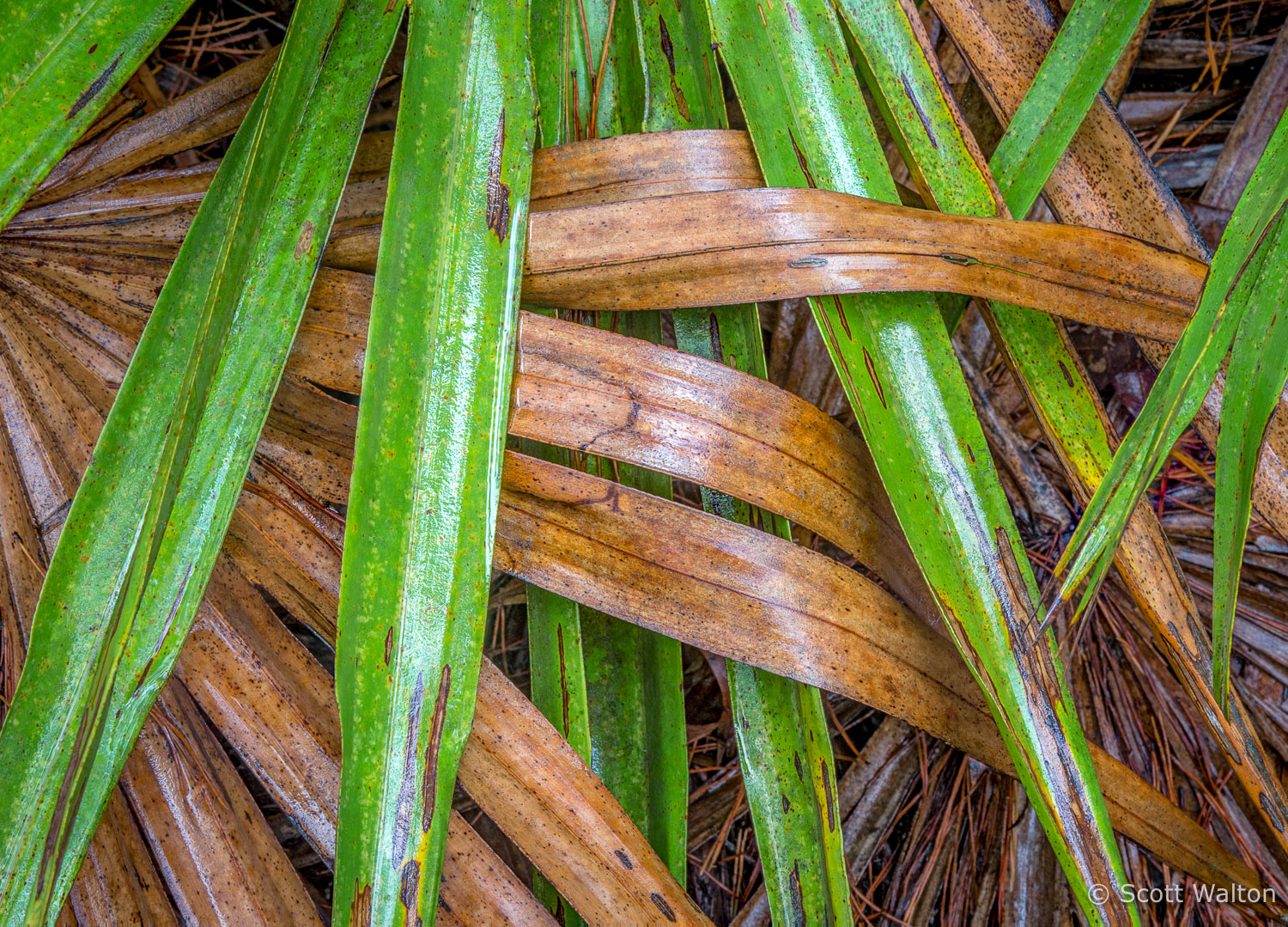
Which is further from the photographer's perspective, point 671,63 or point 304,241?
point 671,63

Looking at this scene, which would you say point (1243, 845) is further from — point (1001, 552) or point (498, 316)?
point (498, 316)

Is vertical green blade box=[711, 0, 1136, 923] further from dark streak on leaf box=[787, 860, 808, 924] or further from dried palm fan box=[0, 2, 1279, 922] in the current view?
dark streak on leaf box=[787, 860, 808, 924]

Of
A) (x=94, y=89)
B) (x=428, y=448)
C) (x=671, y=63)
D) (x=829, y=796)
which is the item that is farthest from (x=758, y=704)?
(x=94, y=89)

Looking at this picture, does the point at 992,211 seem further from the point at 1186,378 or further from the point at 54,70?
the point at 54,70

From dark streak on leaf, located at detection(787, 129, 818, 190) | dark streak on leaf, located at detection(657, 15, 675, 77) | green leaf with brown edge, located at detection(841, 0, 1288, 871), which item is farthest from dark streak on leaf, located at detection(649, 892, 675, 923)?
dark streak on leaf, located at detection(657, 15, 675, 77)

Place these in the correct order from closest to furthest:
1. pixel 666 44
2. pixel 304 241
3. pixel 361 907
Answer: pixel 361 907 → pixel 304 241 → pixel 666 44
